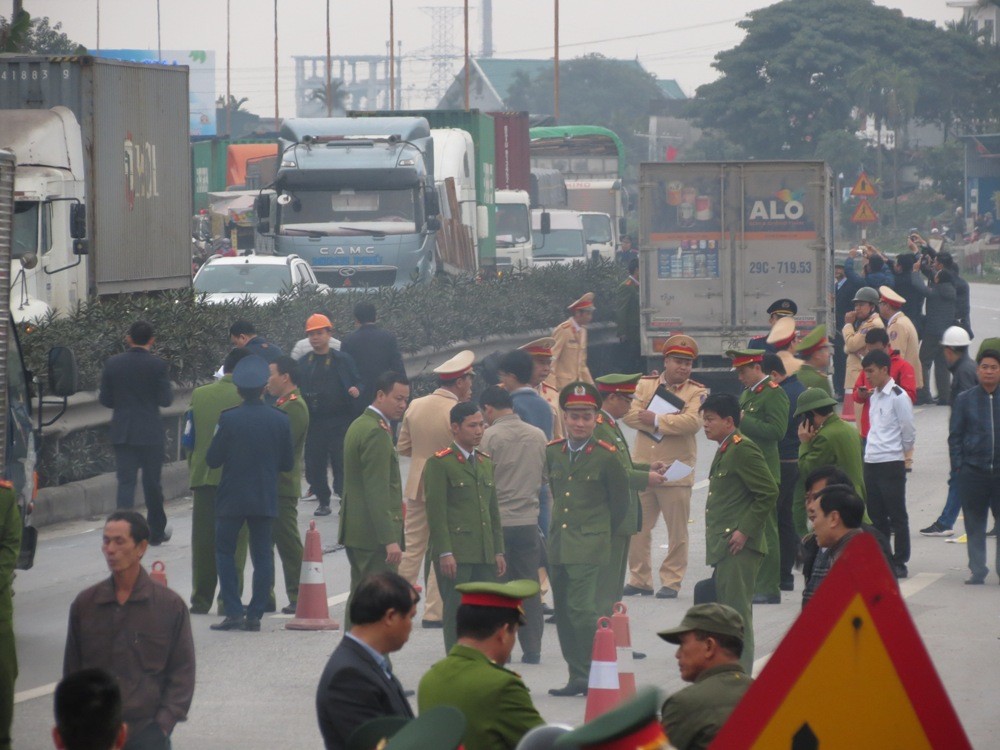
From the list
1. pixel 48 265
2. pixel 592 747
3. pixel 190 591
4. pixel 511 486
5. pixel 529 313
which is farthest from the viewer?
pixel 529 313

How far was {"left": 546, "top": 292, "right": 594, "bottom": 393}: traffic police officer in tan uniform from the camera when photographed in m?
17.3

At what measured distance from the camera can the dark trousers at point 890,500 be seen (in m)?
12.1

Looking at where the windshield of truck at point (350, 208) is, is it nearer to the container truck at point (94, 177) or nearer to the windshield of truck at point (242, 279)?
the windshield of truck at point (242, 279)

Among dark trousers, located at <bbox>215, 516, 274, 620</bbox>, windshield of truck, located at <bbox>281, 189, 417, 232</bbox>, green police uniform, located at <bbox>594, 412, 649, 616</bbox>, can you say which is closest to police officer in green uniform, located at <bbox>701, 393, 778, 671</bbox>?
green police uniform, located at <bbox>594, 412, 649, 616</bbox>

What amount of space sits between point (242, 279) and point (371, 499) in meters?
14.3

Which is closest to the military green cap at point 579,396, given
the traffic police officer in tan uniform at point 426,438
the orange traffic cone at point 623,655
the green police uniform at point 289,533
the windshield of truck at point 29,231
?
the traffic police officer in tan uniform at point 426,438

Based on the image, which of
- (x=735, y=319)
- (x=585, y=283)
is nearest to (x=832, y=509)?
(x=735, y=319)

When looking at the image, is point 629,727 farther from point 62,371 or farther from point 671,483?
point 671,483

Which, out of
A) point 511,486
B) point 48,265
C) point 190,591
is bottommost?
point 190,591

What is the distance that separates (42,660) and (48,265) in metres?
7.78

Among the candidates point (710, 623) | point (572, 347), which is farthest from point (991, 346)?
point (710, 623)

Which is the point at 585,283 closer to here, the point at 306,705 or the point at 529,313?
the point at 529,313

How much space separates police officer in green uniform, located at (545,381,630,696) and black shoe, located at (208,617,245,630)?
91.1 inches

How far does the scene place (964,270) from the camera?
60875 millimetres
